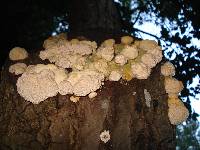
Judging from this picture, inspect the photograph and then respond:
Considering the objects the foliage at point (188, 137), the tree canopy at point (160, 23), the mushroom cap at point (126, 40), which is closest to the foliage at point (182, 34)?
the tree canopy at point (160, 23)

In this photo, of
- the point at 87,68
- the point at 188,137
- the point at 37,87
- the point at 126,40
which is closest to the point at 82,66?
the point at 87,68

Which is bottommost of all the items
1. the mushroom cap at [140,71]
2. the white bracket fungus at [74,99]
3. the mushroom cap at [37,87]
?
the white bracket fungus at [74,99]

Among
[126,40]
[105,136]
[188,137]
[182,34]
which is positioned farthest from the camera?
[188,137]

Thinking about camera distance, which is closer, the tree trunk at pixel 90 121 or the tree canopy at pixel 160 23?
the tree trunk at pixel 90 121

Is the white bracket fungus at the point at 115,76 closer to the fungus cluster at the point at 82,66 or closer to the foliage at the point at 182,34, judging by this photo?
the fungus cluster at the point at 82,66

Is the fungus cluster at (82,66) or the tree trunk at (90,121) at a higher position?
the fungus cluster at (82,66)

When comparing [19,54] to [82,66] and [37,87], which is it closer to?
[37,87]

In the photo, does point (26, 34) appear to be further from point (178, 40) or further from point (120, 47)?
point (120, 47)
